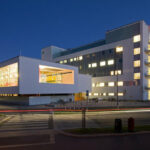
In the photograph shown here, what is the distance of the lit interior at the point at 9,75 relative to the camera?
120 ft

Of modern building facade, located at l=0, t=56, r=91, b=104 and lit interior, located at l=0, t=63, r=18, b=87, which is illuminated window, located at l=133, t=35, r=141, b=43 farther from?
lit interior, located at l=0, t=63, r=18, b=87

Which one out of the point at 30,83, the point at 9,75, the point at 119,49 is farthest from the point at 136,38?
the point at 9,75

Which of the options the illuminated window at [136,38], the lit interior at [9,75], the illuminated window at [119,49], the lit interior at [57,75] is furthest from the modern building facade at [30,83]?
the illuminated window at [136,38]

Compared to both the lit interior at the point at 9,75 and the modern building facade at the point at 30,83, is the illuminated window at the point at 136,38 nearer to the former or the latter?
the modern building facade at the point at 30,83

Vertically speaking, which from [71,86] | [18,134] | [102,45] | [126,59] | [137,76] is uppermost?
[102,45]

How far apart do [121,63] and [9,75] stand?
1624 inches

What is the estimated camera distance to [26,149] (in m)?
8.13

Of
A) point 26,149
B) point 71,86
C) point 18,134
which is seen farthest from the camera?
point 71,86

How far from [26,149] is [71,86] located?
129ft

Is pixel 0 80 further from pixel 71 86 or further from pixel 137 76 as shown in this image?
pixel 137 76

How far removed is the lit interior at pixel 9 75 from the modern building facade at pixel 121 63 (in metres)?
32.1

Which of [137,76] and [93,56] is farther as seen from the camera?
[93,56]

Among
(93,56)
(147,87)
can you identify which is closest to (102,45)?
(93,56)

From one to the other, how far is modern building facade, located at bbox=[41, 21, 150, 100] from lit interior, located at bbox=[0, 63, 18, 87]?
3206 cm
